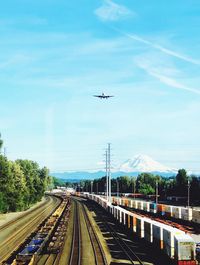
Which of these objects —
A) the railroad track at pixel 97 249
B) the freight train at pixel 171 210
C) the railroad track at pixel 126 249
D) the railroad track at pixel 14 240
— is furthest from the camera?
the freight train at pixel 171 210

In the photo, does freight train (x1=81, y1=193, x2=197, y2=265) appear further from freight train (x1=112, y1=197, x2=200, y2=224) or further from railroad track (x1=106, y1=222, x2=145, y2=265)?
freight train (x1=112, y1=197, x2=200, y2=224)

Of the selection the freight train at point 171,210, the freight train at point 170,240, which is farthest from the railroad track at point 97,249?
the freight train at point 171,210

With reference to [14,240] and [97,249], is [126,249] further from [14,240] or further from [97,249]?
[14,240]

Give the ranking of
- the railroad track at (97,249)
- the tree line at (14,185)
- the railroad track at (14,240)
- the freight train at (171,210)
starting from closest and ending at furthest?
the railroad track at (97,249), the railroad track at (14,240), the freight train at (171,210), the tree line at (14,185)

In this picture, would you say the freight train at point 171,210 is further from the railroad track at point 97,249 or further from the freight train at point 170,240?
the freight train at point 170,240

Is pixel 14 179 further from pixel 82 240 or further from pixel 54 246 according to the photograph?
pixel 54 246

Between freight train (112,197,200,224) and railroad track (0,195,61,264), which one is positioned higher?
freight train (112,197,200,224)

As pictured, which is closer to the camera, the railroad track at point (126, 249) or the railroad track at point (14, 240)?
the railroad track at point (126, 249)

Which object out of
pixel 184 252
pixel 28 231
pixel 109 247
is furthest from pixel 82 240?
pixel 184 252

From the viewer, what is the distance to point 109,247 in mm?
54469

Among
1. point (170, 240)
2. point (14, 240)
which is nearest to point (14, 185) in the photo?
point (14, 240)

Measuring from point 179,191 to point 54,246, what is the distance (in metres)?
114

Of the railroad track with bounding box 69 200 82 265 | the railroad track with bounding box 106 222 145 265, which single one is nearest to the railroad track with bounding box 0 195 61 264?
the railroad track with bounding box 69 200 82 265

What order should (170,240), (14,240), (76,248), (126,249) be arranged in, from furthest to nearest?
(14,240) < (76,248) < (126,249) < (170,240)
